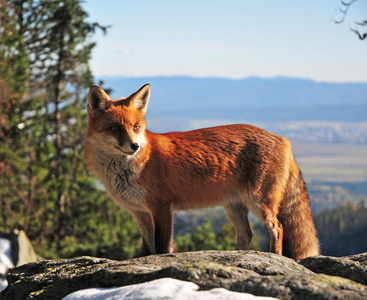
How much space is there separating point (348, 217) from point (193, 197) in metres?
127

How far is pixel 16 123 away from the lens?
26.6m

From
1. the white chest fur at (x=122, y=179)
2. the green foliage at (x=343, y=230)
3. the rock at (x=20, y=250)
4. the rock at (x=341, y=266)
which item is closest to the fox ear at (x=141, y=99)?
the white chest fur at (x=122, y=179)

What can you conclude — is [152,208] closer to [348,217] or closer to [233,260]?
[233,260]

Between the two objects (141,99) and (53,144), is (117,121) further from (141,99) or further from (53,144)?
(53,144)

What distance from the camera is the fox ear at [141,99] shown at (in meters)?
7.15

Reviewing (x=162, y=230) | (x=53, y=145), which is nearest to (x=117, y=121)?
(x=162, y=230)

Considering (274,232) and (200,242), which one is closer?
(274,232)

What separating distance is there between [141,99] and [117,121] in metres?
0.70

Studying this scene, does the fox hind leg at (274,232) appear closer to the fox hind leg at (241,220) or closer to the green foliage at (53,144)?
the fox hind leg at (241,220)

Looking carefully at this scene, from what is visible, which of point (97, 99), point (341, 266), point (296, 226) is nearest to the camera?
point (341, 266)

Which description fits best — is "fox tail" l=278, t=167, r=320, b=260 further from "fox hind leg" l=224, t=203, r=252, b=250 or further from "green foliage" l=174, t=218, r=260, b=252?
"green foliage" l=174, t=218, r=260, b=252

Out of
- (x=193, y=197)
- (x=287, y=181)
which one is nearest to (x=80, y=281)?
(x=193, y=197)

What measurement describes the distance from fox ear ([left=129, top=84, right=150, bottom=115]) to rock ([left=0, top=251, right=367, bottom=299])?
7.94 ft

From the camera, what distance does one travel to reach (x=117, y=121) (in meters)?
6.82
